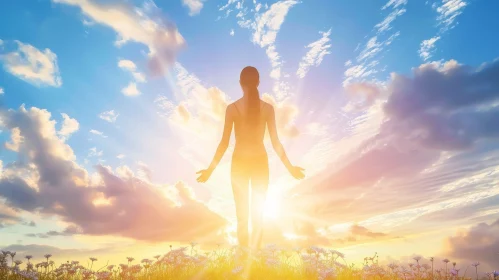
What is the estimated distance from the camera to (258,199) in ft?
35.8

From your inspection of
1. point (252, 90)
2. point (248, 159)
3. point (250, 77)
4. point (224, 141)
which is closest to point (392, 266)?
point (248, 159)

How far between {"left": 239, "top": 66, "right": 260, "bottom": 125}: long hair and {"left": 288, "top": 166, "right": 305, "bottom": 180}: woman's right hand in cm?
173

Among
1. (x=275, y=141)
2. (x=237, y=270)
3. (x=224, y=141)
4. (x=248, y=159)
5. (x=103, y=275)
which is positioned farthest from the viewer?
(x=275, y=141)

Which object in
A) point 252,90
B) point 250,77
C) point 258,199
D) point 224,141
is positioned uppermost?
point 250,77

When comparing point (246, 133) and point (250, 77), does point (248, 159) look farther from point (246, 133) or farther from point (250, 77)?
point (250, 77)

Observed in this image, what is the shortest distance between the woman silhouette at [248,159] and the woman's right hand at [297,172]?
98 cm

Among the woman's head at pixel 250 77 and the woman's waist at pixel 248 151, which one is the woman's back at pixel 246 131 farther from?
the woman's head at pixel 250 77

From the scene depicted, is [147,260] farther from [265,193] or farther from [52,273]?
[265,193]

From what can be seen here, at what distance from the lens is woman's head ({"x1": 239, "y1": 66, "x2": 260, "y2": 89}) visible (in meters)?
10.8

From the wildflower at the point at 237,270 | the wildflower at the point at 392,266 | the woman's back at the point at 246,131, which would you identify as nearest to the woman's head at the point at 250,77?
the woman's back at the point at 246,131

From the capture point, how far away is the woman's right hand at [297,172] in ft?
38.2

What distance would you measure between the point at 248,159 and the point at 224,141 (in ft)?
2.97

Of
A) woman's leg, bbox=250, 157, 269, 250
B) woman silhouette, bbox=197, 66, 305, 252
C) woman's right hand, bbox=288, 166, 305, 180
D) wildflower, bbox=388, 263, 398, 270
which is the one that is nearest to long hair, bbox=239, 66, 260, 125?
woman silhouette, bbox=197, 66, 305, 252

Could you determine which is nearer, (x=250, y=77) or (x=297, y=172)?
(x=250, y=77)
